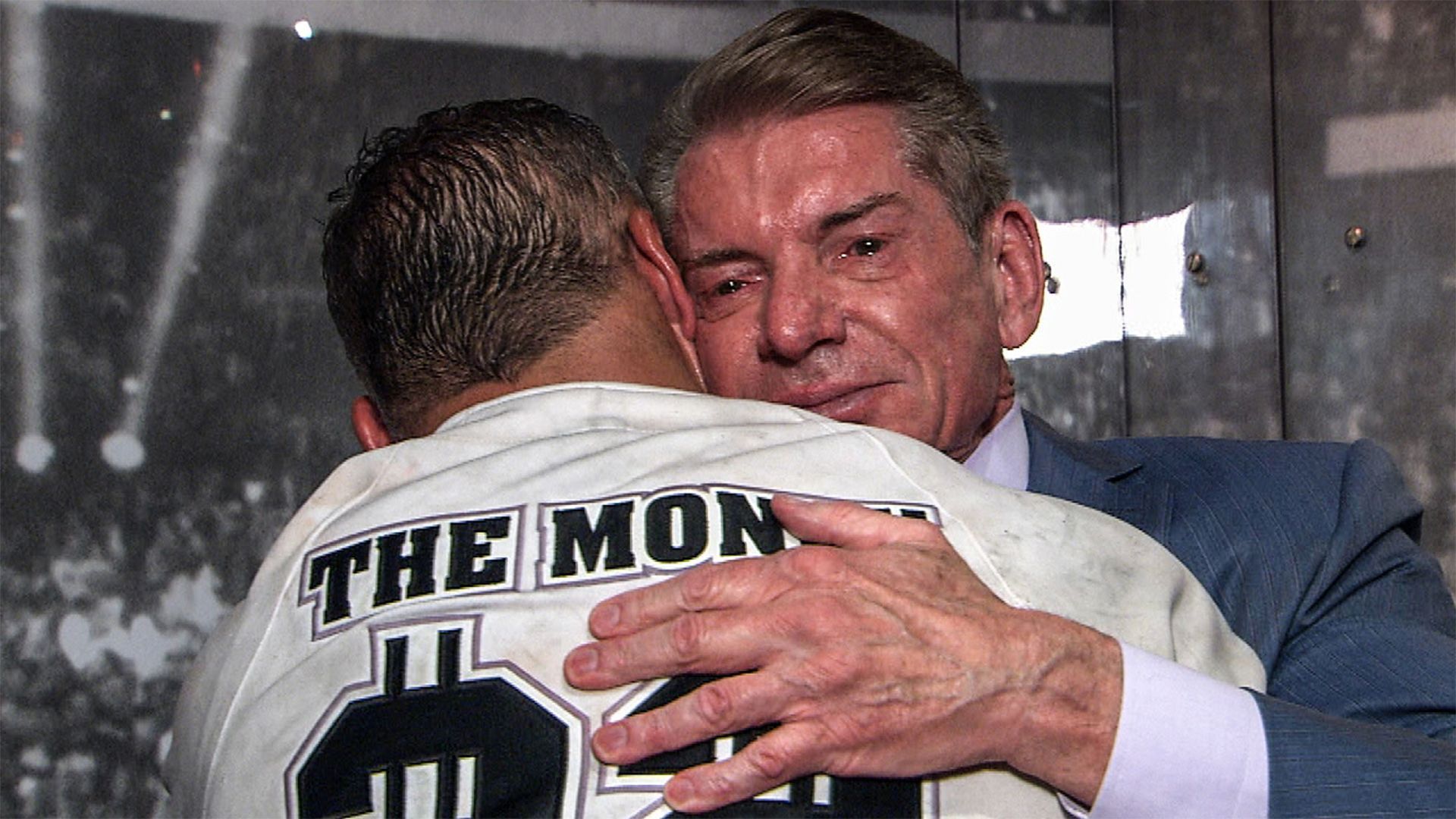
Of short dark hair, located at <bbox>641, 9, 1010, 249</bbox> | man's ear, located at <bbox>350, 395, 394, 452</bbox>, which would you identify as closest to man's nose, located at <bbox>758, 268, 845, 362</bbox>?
short dark hair, located at <bbox>641, 9, 1010, 249</bbox>

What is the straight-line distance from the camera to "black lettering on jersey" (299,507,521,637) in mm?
1100

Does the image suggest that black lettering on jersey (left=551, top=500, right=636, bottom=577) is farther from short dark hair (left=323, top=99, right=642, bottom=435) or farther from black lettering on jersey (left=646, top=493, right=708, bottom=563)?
short dark hair (left=323, top=99, right=642, bottom=435)

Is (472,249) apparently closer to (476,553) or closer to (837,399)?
(476,553)

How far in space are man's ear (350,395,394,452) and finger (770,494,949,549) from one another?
51 cm

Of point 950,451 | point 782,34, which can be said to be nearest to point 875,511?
point 950,451

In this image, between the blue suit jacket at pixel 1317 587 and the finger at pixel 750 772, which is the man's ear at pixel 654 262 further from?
the blue suit jacket at pixel 1317 587

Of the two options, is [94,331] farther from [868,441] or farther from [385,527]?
[868,441]

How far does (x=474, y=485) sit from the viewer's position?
1145 mm

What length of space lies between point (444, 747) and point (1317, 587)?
0.94 m

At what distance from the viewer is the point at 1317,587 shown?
5.38 ft

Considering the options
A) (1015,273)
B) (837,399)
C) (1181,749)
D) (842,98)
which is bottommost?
(1181,749)

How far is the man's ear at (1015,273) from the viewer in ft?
6.29

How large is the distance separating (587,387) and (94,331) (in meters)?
1.23

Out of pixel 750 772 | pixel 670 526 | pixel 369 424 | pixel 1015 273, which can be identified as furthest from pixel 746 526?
pixel 1015 273
